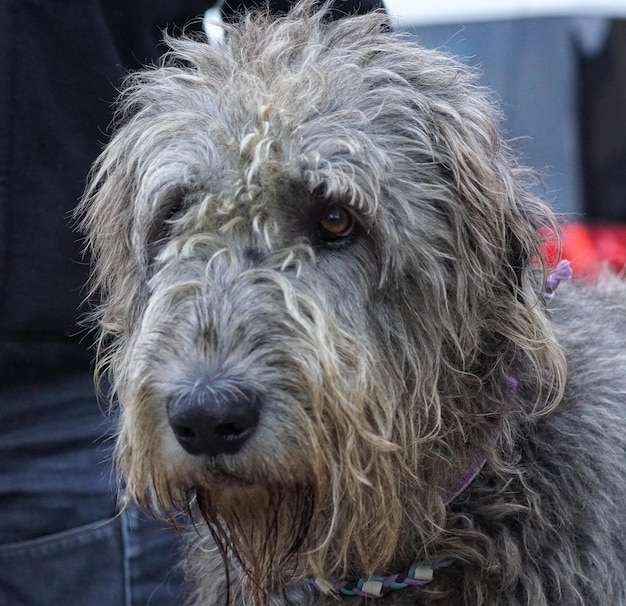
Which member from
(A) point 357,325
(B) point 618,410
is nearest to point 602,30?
(B) point 618,410

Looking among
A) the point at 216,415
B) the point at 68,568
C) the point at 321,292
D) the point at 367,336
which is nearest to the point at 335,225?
the point at 321,292

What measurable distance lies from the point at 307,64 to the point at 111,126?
2.63 feet

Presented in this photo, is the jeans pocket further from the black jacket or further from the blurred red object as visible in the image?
the blurred red object

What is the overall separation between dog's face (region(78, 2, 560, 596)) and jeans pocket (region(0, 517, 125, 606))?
2.00ft

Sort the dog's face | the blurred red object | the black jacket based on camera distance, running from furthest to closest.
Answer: the blurred red object
the black jacket
the dog's face

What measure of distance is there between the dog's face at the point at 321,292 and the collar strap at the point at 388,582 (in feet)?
0.20

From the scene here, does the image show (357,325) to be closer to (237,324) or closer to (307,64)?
(237,324)

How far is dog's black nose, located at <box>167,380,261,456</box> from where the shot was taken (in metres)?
2.42

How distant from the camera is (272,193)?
283cm

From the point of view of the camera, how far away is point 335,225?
2.87 metres

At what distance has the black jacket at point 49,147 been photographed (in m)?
3.24

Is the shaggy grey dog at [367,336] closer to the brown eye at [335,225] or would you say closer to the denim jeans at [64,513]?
the brown eye at [335,225]

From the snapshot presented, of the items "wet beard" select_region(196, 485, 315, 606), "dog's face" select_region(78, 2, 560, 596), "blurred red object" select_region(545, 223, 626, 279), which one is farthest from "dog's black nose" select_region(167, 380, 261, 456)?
"blurred red object" select_region(545, 223, 626, 279)

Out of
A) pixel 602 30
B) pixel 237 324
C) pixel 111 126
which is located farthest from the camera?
pixel 602 30
